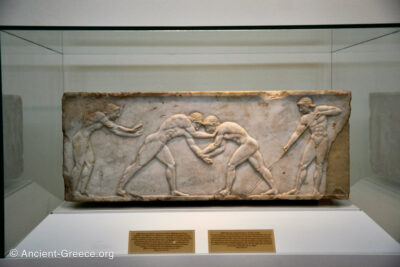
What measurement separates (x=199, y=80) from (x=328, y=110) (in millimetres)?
1081

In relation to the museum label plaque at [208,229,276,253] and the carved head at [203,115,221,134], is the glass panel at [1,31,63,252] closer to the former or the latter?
the carved head at [203,115,221,134]

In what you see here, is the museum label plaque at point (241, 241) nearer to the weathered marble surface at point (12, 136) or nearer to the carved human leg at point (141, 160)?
the carved human leg at point (141, 160)

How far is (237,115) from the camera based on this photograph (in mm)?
3150

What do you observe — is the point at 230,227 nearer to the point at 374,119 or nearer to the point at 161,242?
the point at 161,242

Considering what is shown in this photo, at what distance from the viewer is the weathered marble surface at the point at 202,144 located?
3.13m

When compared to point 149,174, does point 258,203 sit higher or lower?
lower

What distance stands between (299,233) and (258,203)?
529 millimetres

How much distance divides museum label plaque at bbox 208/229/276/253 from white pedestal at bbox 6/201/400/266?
42 millimetres

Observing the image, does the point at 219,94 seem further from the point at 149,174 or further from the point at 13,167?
the point at 13,167

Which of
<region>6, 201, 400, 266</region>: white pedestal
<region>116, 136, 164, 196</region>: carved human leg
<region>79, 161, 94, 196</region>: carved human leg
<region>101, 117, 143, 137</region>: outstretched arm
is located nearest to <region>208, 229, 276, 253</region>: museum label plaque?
<region>6, 201, 400, 266</region>: white pedestal

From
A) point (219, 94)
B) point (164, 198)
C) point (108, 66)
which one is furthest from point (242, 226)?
point (108, 66)

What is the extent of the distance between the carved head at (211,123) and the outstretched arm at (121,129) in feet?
1.73

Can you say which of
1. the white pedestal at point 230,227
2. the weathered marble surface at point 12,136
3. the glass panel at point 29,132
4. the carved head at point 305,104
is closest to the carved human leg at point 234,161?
the white pedestal at point 230,227

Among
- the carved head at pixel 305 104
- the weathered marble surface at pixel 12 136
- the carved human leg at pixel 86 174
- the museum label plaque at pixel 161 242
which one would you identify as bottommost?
the museum label plaque at pixel 161 242
